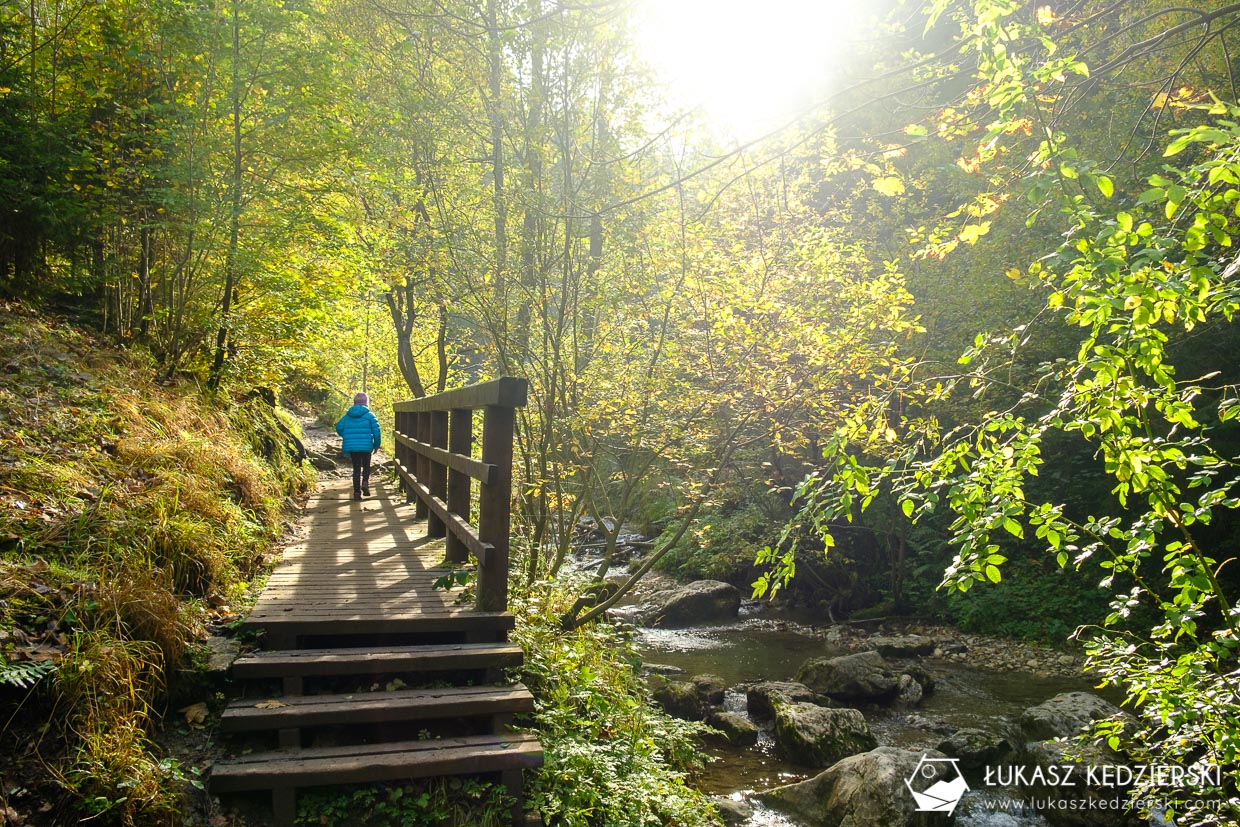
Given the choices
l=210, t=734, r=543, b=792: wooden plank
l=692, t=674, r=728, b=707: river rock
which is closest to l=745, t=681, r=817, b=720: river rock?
l=692, t=674, r=728, b=707: river rock

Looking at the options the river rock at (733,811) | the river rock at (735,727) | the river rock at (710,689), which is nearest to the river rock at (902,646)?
the river rock at (710,689)

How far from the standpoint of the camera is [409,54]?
8.53 meters

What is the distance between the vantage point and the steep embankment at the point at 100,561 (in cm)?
321

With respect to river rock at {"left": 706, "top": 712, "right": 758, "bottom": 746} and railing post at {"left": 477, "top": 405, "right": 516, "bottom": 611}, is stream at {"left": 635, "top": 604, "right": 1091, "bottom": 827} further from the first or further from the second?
railing post at {"left": 477, "top": 405, "right": 516, "bottom": 611}

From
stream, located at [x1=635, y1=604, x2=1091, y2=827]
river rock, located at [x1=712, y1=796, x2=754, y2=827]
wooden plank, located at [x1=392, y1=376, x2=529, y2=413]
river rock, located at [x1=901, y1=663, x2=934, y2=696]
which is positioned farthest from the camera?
river rock, located at [x1=901, y1=663, x2=934, y2=696]

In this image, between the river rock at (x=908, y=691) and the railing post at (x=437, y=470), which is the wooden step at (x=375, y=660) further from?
the river rock at (x=908, y=691)

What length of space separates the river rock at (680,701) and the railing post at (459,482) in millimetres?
3076

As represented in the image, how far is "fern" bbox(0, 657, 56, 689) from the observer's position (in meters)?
3.19

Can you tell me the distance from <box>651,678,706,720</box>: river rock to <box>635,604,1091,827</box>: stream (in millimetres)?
552

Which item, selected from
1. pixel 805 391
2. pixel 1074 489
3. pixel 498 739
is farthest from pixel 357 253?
→ pixel 1074 489

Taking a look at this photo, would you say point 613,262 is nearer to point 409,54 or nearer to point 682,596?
point 409,54

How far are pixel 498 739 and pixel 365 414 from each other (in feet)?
27.6

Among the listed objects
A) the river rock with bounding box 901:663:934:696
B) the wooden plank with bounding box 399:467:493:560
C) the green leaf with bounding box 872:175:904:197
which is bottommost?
the river rock with bounding box 901:663:934:696

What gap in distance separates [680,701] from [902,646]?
15.7ft
